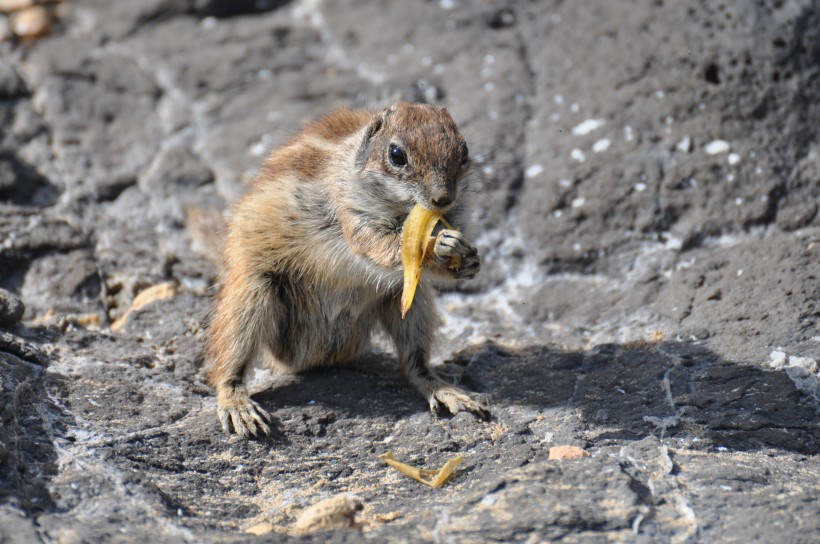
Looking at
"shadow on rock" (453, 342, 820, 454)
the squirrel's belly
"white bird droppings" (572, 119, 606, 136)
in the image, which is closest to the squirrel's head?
the squirrel's belly

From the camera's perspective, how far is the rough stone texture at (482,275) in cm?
325

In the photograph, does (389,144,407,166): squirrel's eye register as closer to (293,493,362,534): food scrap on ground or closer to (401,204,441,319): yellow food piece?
(401,204,441,319): yellow food piece

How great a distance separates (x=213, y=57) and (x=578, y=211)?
332 centimetres

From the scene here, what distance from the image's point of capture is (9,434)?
11.4 ft

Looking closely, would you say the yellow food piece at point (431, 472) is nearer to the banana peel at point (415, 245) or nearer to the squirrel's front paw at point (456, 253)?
the banana peel at point (415, 245)

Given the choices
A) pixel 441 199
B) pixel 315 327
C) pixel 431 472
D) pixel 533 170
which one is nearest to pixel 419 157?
pixel 441 199

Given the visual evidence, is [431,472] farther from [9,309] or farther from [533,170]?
[533,170]

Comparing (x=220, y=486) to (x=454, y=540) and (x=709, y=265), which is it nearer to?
(x=454, y=540)

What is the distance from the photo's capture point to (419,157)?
402cm

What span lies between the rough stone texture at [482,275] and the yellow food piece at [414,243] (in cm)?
62

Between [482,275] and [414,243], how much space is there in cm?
160

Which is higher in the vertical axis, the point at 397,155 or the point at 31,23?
the point at 31,23

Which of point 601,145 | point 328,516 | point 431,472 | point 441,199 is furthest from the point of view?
point 601,145

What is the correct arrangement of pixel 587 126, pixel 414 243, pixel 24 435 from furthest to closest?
pixel 587 126
pixel 414 243
pixel 24 435
